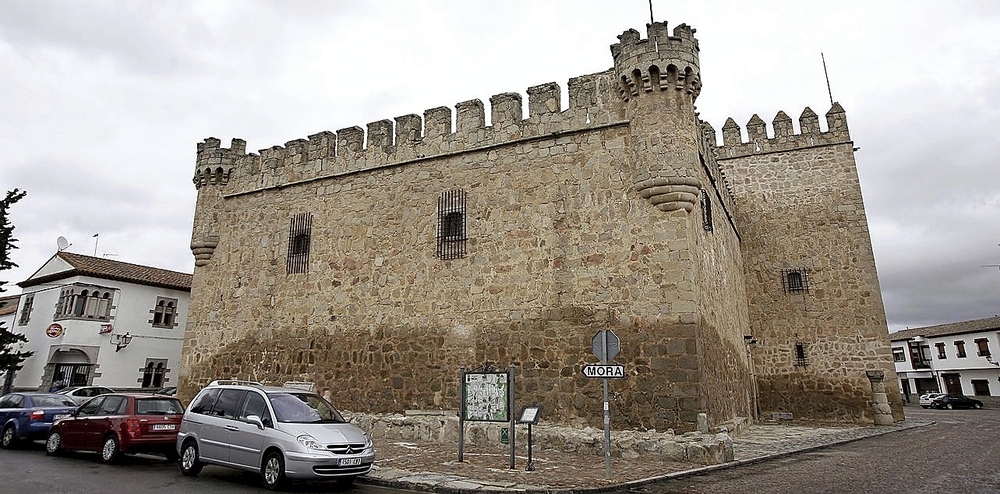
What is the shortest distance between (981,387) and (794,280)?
3479cm

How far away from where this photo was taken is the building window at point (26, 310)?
24592 mm

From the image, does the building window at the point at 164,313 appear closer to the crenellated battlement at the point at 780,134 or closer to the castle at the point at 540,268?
the castle at the point at 540,268

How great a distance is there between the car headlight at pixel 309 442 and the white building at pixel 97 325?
65.9 feet

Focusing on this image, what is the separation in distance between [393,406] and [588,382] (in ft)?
15.7

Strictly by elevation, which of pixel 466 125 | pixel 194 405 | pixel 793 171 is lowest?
pixel 194 405

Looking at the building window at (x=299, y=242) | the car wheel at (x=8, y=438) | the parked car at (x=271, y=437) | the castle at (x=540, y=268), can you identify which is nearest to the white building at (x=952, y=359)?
the castle at (x=540, y=268)

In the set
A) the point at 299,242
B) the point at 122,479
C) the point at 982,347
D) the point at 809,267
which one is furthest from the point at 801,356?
the point at 982,347

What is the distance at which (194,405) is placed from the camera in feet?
29.8

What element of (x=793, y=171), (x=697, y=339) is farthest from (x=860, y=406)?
(x=697, y=339)

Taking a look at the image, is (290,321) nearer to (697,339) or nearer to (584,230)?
(584,230)

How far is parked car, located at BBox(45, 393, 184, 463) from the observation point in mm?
9648

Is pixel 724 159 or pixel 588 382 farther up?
pixel 724 159

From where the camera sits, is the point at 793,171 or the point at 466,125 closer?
the point at 466,125

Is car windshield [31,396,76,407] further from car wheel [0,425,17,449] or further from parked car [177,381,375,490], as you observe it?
parked car [177,381,375,490]
